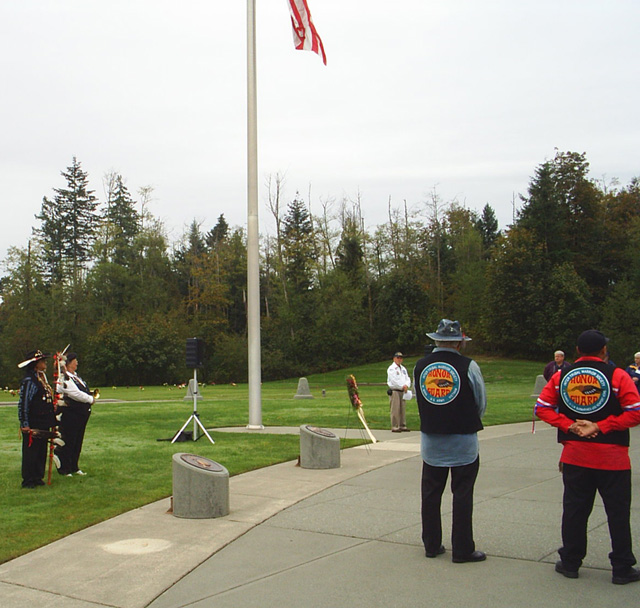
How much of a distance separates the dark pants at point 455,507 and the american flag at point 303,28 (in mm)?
14278

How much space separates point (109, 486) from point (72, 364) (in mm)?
2003

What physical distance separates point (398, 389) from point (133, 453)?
20.9ft

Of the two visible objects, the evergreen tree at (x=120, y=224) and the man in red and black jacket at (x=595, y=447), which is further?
the evergreen tree at (x=120, y=224)

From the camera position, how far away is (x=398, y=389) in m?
16.8

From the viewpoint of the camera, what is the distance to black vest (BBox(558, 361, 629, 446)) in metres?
5.62

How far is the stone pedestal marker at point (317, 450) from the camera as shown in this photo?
11703 millimetres

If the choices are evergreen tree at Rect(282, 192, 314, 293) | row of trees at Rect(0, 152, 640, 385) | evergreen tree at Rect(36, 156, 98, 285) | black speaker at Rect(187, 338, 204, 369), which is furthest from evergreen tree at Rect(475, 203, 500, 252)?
black speaker at Rect(187, 338, 204, 369)

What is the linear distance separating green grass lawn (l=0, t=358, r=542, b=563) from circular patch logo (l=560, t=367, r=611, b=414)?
536 cm

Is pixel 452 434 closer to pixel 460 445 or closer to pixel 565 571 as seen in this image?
pixel 460 445

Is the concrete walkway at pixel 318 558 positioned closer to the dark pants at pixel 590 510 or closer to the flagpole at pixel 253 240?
the dark pants at pixel 590 510

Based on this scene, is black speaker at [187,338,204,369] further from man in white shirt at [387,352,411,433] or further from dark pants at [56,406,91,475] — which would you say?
man in white shirt at [387,352,411,433]

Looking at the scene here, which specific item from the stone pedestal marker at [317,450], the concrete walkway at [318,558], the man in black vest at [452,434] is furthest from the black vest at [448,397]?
the stone pedestal marker at [317,450]

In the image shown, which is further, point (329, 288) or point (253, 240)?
point (329, 288)

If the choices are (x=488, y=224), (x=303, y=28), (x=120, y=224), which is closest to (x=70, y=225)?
(x=120, y=224)
